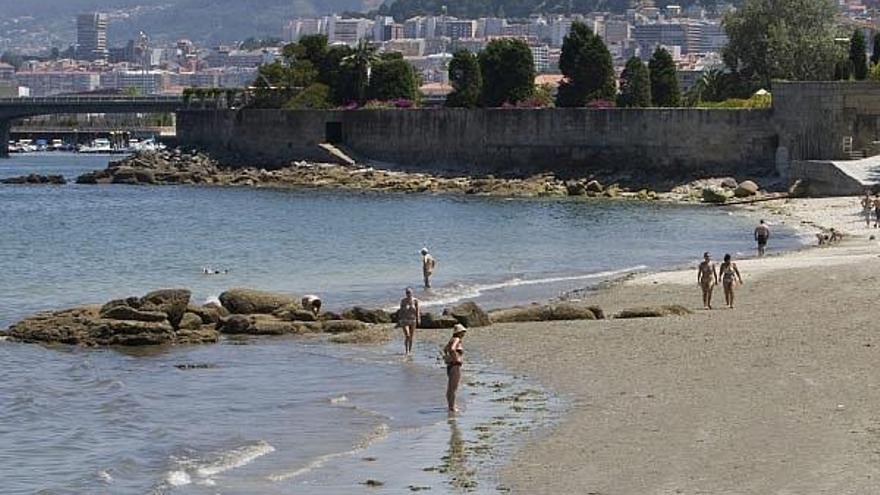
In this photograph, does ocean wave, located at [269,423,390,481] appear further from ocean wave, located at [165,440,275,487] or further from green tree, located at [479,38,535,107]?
green tree, located at [479,38,535,107]

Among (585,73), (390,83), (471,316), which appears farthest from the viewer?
(390,83)

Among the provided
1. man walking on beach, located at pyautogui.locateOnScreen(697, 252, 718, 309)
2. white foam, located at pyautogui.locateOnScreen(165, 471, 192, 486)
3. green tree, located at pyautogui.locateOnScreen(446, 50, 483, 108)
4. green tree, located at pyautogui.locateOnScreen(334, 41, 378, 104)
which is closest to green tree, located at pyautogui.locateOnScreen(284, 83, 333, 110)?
green tree, located at pyautogui.locateOnScreen(334, 41, 378, 104)

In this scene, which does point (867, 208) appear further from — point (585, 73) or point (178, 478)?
point (585, 73)

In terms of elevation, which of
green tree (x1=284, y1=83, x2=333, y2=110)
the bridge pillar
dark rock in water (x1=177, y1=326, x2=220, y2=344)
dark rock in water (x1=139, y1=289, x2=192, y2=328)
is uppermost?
green tree (x1=284, y1=83, x2=333, y2=110)

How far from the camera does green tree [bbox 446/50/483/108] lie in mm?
91688

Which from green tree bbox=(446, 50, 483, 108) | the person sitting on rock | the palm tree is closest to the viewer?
the person sitting on rock

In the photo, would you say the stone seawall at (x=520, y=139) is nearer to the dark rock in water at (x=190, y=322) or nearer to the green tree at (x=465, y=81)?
the green tree at (x=465, y=81)

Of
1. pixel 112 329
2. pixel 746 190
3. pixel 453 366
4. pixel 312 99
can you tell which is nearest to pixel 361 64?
pixel 312 99

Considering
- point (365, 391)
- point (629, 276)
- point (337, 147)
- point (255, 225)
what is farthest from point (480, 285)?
point (337, 147)

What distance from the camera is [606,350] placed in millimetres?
27281

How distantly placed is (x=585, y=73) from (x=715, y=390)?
65.0 meters

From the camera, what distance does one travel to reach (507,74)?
90562 mm

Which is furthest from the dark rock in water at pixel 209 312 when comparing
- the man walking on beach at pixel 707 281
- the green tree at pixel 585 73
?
the green tree at pixel 585 73

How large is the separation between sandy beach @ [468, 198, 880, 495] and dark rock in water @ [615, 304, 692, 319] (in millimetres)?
279
